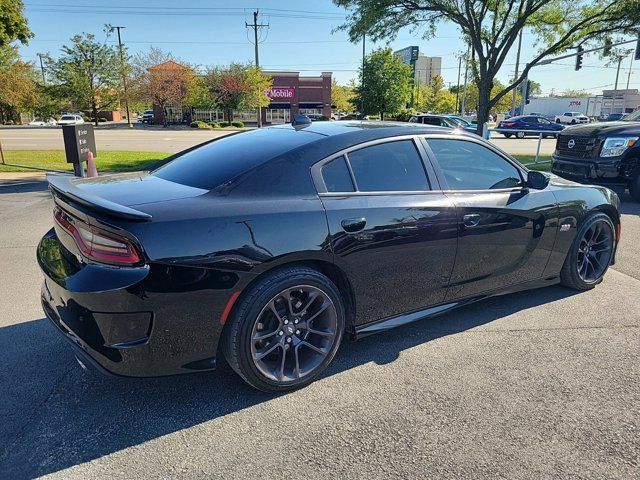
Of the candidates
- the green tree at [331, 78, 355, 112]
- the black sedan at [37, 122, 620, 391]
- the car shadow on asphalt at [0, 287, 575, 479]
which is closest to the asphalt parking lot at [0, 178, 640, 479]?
the car shadow on asphalt at [0, 287, 575, 479]

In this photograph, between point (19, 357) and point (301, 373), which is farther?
point (19, 357)

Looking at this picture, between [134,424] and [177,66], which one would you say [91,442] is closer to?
[134,424]

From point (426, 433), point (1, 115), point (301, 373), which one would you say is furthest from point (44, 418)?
point (1, 115)

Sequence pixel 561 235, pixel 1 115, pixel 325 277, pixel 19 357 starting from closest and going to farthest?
1. pixel 325 277
2. pixel 19 357
3. pixel 561 235
4. pixel 1 115

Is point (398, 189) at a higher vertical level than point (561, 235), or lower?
higher

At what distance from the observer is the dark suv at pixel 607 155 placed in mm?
8664

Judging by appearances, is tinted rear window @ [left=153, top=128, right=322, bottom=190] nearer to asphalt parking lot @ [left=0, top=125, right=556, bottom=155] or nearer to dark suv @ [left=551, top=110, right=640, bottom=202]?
dark suv @ [left=551, top=110, right=640, bottom=202]

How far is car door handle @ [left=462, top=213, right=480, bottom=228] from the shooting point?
137 inches

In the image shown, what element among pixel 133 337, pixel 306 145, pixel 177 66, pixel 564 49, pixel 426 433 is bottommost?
pixel 426 433

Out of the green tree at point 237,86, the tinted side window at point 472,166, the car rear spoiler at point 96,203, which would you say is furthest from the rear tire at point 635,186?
the green tree at point 237,86

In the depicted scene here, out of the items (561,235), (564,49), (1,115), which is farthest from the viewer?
(1,115)

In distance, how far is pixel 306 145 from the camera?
10.2 ft

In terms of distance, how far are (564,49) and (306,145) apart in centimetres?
1629

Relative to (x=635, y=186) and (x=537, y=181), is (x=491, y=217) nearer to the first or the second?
(x=537, y=181)
